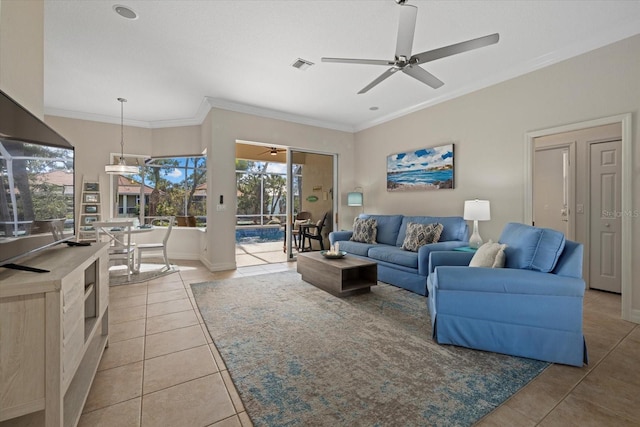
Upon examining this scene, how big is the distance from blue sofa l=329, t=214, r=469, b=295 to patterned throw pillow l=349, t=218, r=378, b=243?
114mm

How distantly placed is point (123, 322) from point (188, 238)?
11.0 ft

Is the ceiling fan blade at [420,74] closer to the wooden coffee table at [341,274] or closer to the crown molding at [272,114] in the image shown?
the wooden coffee table at [341,274]

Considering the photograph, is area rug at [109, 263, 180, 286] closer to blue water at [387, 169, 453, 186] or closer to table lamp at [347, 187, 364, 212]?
table lamp at [347, 187, 364, 212]

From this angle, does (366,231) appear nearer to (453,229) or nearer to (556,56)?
(453,229)

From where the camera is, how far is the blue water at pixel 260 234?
893cm

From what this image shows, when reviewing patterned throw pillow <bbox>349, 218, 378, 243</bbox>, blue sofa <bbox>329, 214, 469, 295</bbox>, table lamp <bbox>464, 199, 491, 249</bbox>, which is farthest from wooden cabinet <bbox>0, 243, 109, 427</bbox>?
patterned throw pillow <bbox>349, 218, 378, 243</bbox>

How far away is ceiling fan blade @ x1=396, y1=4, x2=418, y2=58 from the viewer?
80.7 inches

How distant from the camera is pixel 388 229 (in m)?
4.87

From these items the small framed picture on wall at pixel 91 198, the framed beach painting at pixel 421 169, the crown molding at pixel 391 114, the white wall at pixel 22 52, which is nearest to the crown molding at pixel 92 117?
the crown molding at pixel 391 114

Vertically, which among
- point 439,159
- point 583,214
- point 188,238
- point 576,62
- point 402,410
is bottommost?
point 402,410

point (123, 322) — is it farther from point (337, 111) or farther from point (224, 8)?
point (337, 111)

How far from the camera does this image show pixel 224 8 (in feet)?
8.28

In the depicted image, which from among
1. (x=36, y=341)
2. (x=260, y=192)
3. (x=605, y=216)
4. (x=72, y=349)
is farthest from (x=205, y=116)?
(x=605, y=216)

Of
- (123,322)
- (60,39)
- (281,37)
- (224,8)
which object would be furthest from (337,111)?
(123,322)
